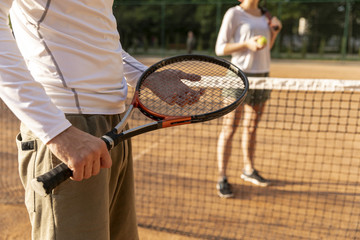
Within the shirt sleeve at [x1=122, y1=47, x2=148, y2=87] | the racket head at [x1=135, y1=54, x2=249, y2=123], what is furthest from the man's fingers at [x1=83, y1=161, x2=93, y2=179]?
the shirt sleeve at [x1=122, y1=47, x2=148, y2=87]

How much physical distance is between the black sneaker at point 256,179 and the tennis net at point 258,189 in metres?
0.04

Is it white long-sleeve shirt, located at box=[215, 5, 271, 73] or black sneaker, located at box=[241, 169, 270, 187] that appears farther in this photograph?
black sneaker, located at box=[241, 169, 270, 187]

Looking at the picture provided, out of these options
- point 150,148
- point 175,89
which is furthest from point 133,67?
point 150,148

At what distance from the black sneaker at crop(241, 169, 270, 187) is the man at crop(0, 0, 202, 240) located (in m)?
1.93

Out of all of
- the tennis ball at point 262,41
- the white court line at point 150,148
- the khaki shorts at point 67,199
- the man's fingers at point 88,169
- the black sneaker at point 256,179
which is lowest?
the white court line at point 150,148

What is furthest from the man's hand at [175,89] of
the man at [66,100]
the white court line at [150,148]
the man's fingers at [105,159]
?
the white court line at [150,148]

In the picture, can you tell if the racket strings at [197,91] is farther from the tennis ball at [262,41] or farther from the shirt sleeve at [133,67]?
the tennis ball at [262,41]

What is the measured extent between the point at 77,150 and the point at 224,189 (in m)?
1.91

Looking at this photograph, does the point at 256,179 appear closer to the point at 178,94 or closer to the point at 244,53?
the point at 244,53

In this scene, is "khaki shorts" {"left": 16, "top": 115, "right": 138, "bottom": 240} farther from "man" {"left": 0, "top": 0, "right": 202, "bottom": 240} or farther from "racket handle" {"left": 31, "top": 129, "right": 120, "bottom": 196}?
"racket handle" {"left": 31, "top": 129, "right": 120, "bottom": 196}

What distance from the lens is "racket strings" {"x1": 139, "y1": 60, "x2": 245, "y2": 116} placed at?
4.04 feet

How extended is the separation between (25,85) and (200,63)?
770mm

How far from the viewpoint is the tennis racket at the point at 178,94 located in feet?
3.48

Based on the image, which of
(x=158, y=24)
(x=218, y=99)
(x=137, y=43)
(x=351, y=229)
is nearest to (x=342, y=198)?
(x=351, y=229)
